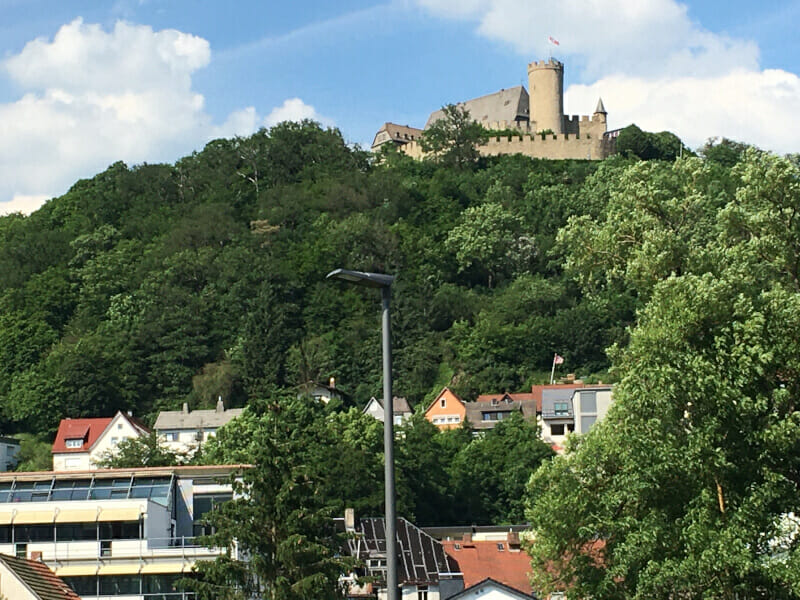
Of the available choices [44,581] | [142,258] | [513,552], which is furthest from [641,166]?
[142,258]

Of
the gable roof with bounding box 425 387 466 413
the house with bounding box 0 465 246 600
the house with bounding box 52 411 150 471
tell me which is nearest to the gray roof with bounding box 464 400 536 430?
the gable roof with bounding box 425 387 466 413

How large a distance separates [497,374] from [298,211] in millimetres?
35376

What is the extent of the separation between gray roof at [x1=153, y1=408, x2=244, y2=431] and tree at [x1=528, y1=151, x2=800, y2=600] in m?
79.5

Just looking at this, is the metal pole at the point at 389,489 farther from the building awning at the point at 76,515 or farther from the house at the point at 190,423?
the house at the point at 190,423

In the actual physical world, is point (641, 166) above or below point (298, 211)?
below

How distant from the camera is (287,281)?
123 metres

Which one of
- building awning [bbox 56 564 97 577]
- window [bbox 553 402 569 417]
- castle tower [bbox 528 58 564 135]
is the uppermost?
castle tower [bbox 528 58 564 135]

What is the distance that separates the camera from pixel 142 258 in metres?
133

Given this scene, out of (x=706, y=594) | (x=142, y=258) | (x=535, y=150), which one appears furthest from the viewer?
(x=535, y=150)

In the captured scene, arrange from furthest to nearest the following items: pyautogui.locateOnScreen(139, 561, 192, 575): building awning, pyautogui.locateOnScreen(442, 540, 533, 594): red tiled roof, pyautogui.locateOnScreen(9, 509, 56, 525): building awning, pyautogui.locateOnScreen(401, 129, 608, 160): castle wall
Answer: pyautogui.locateOnScreen(401, 129, 608, 160): castle wall < pyautogui.locateOnScreen(442, 540, 533, 594): red tiled roof < pyautogui.locateOnScreen(9, 509, 56, 525): building awning < pyautogui.locateOnScreen(139, 561, 192, 575): building awning

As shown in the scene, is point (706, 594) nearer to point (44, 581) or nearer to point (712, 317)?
point (712, 317)

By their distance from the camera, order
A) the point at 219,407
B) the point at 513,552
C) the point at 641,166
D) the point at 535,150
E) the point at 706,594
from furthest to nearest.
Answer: the point at 535,150 < the point at 219,407 < the point at 513,552 < the point at 641,166 < the point at 706,594

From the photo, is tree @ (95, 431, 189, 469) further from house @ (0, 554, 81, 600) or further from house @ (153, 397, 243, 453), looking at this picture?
house @ (0, 554, 81, 600)

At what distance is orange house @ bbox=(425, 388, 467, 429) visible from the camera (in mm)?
102125
